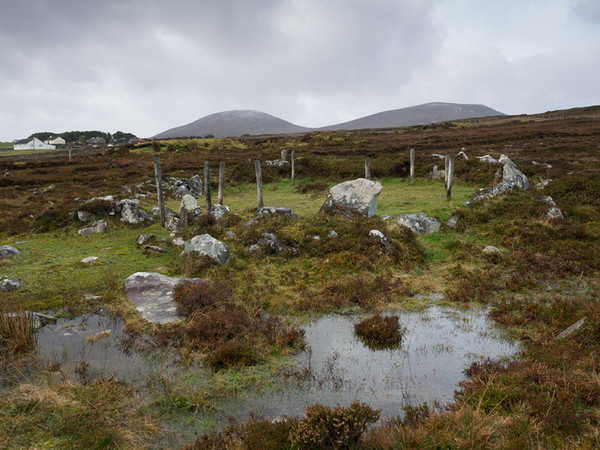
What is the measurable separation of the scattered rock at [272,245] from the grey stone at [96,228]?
8334mm

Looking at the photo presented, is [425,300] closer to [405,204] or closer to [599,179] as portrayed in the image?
[405,204]

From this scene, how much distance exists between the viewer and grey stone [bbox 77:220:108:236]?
16391 millimetres

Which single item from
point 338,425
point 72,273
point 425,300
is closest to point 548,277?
point 425,300

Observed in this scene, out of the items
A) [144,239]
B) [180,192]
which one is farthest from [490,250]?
[180,192]

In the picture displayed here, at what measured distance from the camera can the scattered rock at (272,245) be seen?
1239cm

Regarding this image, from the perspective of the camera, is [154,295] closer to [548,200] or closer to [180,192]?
[548,200]

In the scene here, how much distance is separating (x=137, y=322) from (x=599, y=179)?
20.2 metres

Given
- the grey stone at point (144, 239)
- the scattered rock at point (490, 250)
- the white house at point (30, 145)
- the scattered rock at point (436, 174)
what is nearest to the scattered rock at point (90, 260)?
the grey stone at point (144, 239)

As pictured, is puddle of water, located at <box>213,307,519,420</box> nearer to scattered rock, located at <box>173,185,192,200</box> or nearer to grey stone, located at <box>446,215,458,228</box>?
grey stone, located at <box>446,215,458,228</box>

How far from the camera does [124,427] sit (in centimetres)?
488

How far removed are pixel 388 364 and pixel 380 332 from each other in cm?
92

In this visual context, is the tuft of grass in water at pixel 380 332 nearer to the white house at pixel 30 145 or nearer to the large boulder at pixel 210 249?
the large boulder at pixel 210 249

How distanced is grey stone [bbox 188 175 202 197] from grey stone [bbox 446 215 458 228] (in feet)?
63.8

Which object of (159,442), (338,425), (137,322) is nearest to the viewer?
(338,425)
